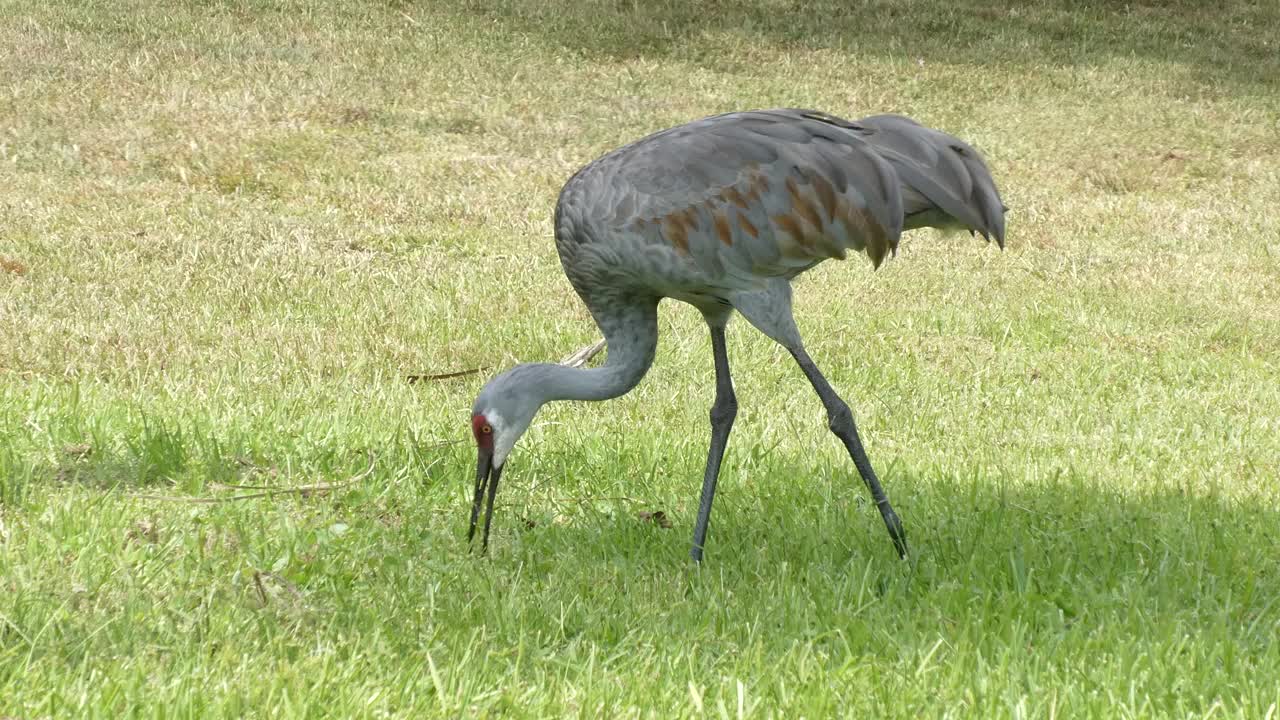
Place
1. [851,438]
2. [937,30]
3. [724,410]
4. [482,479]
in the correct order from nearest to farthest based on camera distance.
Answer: [482,479] < [851,438] < [724,410] < [937,30]

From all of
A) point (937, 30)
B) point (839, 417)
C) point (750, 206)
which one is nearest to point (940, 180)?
point (750, 206)

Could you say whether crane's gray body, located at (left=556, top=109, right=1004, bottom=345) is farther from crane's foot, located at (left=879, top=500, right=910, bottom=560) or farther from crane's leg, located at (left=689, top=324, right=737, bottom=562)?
crane's foot, located at (left=879, top=500, right=910, bottom=560)

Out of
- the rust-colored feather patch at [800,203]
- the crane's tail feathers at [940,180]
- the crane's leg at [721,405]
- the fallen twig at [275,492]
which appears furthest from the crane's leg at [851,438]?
the fallen twig at [275,492]

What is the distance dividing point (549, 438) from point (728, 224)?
4.97 feet

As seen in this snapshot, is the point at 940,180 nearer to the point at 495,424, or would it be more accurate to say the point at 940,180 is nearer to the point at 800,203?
the point at 800,203

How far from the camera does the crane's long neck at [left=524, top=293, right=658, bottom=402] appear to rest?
4.81 meters

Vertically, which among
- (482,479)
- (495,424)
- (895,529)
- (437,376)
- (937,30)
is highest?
(495,424)

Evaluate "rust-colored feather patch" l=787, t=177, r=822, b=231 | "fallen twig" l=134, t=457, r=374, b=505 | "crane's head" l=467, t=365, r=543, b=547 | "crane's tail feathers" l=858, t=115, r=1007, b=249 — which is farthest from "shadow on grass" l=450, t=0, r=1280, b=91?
"crane's head" l=467, t=365, r=543, b=547

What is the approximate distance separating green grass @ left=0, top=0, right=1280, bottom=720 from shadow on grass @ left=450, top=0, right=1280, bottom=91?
141 inches

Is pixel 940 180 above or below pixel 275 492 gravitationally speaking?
above

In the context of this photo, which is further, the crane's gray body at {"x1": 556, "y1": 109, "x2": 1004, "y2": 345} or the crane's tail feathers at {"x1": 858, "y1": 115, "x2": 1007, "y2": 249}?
the crane's tail feathers at {"x1": 858, "y1": 115, "x2": 1007, "y2": 249}

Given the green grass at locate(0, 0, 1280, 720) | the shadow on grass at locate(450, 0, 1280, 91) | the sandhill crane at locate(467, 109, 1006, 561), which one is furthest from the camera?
the shadow on grass at locate(450, 0, 1280, 91)

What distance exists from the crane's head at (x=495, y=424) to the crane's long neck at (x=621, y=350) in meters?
0.22

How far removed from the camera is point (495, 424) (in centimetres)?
445
